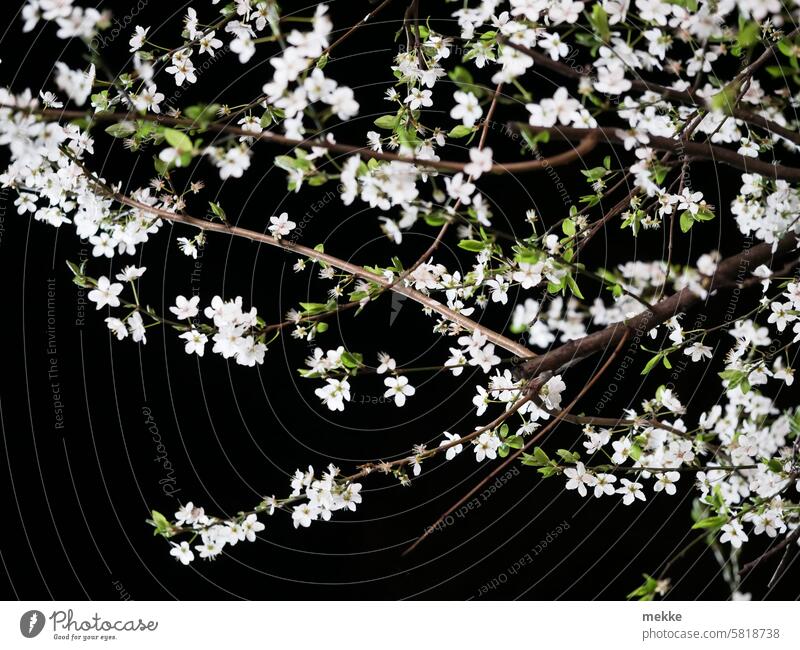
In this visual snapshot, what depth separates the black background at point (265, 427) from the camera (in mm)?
1292

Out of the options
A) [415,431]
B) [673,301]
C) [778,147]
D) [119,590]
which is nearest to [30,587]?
[119,590]

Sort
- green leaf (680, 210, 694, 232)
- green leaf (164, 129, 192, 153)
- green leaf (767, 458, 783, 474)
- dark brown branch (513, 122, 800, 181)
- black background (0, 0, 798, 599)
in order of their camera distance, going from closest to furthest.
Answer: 1. green leaf (164, 129, 192, 153)
2. dark brown branch (513, 122, 800, 181)
3. green leaf (767, 458, 783, 474)
4. green leaf (680, 210, 694, 232)
5. black background (0, 0, 798, 599)

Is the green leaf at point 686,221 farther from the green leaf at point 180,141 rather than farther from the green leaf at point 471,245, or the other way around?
the green leaf at point 180,141

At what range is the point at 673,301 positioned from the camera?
0.90 meters

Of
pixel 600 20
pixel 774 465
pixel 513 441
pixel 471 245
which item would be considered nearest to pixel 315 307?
pixel 471 245

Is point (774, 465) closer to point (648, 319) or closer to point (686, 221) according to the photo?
point (648, 319)

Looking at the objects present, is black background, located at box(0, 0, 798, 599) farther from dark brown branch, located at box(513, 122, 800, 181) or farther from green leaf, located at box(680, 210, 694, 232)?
dark brown branch, located at box(513, 122, 800, 181)

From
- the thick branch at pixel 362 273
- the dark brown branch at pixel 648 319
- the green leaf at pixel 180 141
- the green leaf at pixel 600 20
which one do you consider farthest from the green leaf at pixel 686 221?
the green leaf at pixel 180 141

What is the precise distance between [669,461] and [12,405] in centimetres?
101

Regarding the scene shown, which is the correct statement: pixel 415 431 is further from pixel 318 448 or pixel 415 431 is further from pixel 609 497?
pixel 609 497

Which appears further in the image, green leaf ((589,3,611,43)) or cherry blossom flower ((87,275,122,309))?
cherry blossom flower ((87,275,122,309))

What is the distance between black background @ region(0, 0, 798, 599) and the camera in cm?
129

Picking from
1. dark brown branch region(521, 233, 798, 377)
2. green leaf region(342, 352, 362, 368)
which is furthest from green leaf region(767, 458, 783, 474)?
green leaf region(342, 352, 362, 368)

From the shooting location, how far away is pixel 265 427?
136 cm
